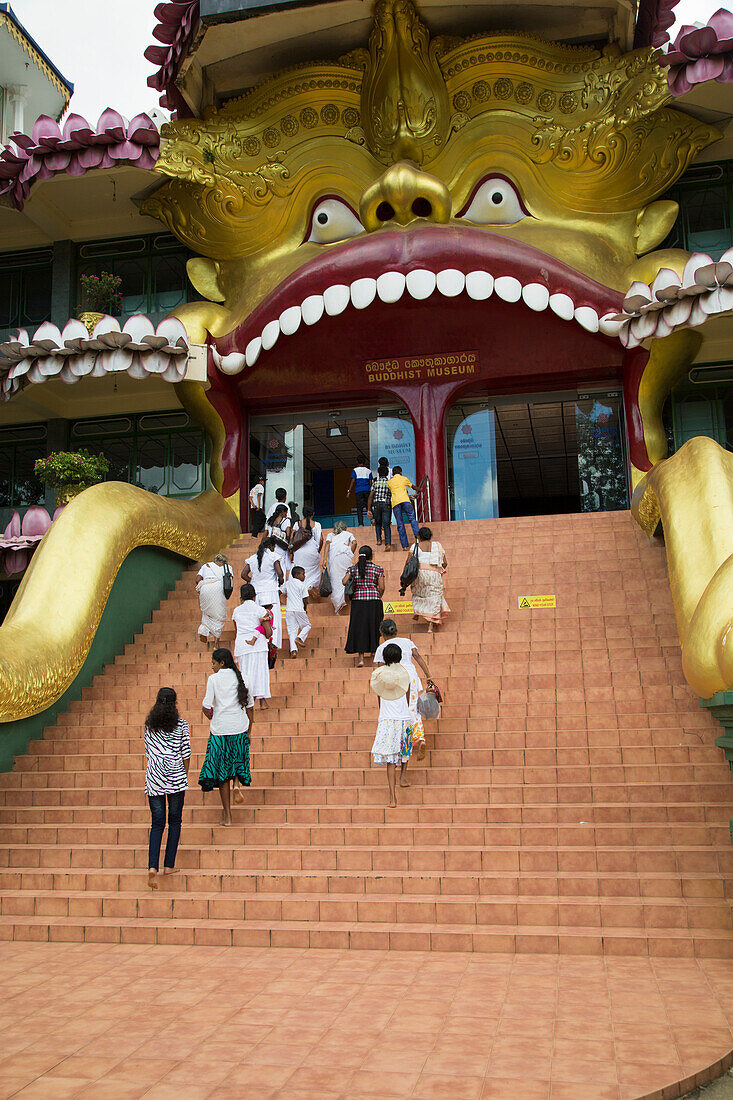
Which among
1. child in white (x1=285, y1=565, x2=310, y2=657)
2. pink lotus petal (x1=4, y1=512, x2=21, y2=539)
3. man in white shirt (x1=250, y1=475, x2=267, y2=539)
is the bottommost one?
child in white (x1=285, y1=565, x2=310, y2=657)

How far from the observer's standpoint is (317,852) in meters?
6.41

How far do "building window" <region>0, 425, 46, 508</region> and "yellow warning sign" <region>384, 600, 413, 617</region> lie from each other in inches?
331

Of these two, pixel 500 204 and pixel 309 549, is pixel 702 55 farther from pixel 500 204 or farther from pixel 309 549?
pixel 309 549

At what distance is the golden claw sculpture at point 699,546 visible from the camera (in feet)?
20.7

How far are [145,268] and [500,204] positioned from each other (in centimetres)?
605

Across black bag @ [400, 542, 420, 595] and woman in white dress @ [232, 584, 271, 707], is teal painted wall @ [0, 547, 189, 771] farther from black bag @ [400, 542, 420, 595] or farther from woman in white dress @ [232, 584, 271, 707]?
black bag @ [400, 542, 420, 595]

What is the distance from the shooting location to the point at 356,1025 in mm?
4258

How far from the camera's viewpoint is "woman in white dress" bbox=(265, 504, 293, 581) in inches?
402

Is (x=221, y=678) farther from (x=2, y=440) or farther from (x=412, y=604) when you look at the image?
(x=2, y=440)

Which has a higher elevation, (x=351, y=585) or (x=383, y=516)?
(x=383, y=516)

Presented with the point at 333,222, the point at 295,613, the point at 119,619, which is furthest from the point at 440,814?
the point at 333,222

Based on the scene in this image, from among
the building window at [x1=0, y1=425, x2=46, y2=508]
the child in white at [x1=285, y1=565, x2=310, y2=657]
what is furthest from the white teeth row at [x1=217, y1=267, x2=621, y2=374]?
the building window at [x1=0, y1=425, x2=46, y2=508]

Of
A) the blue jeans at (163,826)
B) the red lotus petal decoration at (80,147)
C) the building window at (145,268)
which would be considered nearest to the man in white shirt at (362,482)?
the building window at (145,268)

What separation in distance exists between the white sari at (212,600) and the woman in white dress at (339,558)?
1217mm
